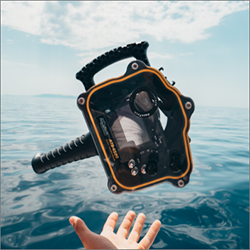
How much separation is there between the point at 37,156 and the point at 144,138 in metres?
0.90

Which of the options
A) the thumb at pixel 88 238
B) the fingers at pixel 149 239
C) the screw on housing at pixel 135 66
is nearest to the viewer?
the screw on housing at pixel 135 66

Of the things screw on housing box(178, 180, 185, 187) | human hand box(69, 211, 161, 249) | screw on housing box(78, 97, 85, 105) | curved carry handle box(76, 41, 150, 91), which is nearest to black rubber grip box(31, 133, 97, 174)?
screw on housing box(78, 97, 85, 105)

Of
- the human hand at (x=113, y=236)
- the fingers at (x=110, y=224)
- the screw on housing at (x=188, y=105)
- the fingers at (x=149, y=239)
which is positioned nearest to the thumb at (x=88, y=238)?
the human hand at (x=113, y=236)

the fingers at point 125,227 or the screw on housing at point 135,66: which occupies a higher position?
the screw on housing at point 135,66

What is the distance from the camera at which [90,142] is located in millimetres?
1558

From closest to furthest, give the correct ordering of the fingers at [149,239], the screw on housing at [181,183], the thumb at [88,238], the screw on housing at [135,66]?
the screw on housing at [135,66] < the screw on housing at [181,183] < the thumb at [88,238] < the fingers at [149,239]

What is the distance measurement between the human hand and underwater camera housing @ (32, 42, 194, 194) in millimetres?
494

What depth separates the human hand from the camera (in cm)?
170

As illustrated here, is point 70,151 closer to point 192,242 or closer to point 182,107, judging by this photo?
point 182,107

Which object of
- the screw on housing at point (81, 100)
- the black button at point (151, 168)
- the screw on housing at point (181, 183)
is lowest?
the screw on housing at point (181, 183)

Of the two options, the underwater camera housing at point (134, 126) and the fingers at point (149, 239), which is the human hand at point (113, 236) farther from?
the underwater camera housing at point (134, 126)

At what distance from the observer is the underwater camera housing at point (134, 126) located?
1.39m

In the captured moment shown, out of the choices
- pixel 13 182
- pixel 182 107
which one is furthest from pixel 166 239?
pixel 13 182

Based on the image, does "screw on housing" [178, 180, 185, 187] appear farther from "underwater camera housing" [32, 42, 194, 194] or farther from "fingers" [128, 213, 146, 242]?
"fingers" [128, 213, 146, 242]
